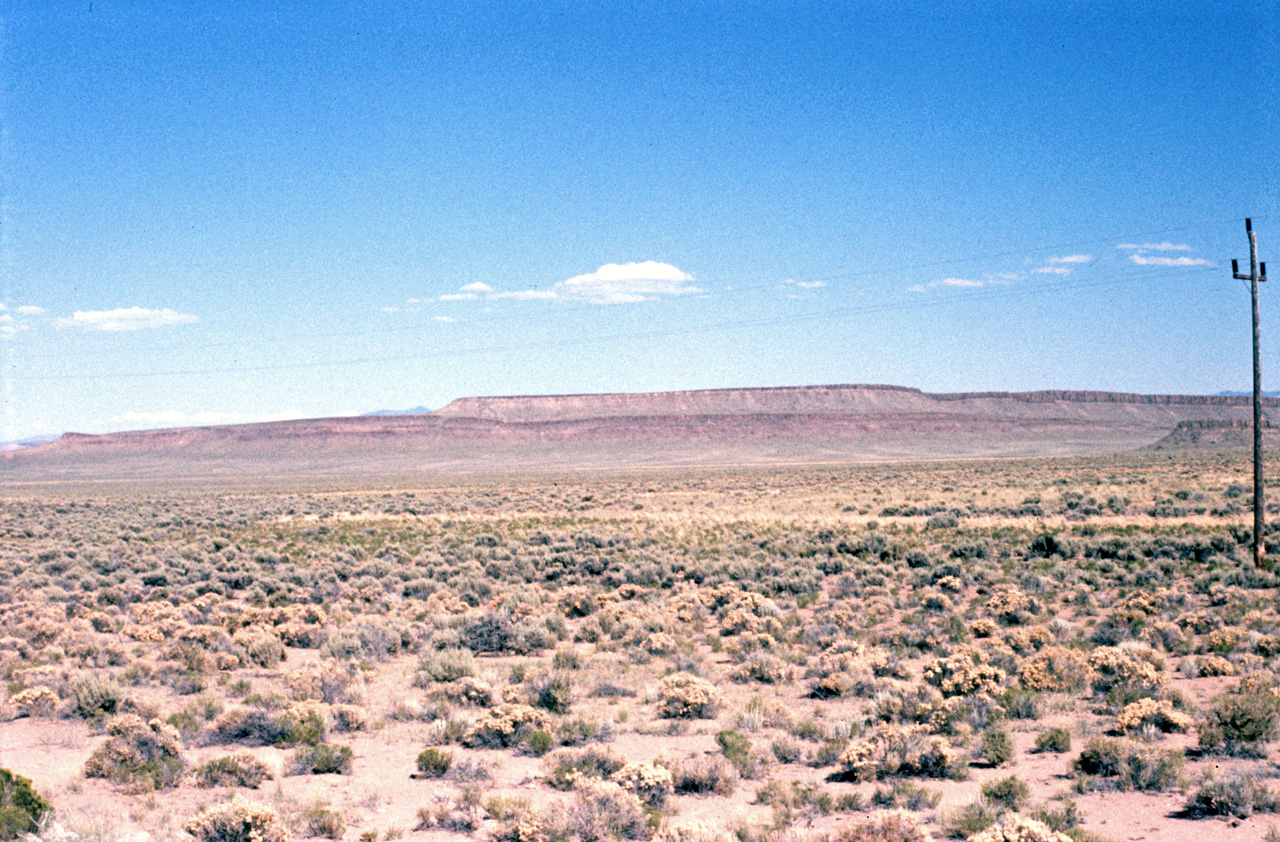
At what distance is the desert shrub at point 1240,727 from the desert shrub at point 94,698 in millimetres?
12199

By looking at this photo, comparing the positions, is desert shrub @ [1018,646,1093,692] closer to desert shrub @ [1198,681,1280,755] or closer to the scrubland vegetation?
the scrubland vegetation

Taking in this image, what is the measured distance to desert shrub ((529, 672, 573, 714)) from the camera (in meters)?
11.1

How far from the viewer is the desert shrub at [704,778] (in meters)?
8.20

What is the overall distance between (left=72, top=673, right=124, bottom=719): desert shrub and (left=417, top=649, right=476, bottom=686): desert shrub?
12.2 ft

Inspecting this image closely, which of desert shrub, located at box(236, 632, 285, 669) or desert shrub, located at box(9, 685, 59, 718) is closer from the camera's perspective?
desert shrub, located at box(9, 685, 59, 718)

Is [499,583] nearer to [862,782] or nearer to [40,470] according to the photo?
[862,782]

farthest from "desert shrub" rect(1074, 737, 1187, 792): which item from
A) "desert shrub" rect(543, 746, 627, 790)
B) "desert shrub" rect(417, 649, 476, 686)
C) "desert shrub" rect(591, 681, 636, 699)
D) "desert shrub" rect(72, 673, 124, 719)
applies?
"desert shrub" rect(72, 673, 124, 719)

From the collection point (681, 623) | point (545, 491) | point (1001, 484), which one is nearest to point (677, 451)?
point (545, 491)

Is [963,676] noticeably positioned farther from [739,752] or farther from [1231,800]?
[1231,800]

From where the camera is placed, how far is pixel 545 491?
6012 centimetres

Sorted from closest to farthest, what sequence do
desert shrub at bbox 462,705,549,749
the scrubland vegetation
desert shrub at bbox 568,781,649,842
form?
1. desert shrub at bbox 568,781,649,842
2. the scrubland vegetation
3. desert shrub at bbox 462,705,549,749

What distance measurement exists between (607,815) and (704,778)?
1419 mm

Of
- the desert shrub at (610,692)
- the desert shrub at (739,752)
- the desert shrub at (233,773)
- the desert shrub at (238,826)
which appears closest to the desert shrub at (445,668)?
the desert shrub at (610,692)

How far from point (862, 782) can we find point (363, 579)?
50.6 ft
